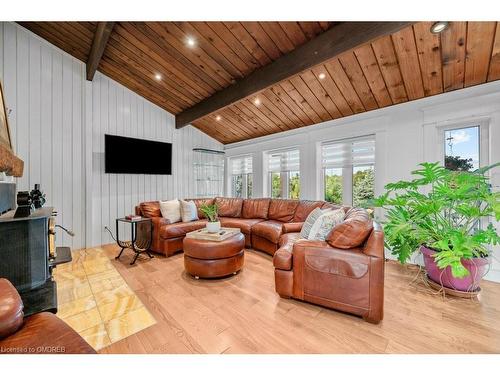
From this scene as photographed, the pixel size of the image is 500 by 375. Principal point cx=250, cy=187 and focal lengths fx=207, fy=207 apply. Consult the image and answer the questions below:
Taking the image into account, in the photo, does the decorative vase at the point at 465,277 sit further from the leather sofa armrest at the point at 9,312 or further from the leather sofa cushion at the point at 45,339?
the leather sofa armrest at the point at 9,312

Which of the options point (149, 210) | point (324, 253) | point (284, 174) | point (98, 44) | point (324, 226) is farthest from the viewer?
point (284, 174)

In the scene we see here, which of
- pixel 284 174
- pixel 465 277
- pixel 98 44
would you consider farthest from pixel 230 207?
pixel 465 277

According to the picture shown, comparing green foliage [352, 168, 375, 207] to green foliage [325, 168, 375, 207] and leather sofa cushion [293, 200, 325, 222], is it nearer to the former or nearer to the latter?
green foliage [325, 168, 375, 207]

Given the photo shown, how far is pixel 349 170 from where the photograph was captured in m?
3.79

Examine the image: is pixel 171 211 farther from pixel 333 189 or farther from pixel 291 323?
pixel 333 189

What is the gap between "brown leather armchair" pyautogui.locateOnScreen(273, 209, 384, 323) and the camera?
170 centimetres

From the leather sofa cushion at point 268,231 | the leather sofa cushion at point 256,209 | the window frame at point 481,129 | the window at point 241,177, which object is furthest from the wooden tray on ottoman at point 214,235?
the window frame at point 481,129

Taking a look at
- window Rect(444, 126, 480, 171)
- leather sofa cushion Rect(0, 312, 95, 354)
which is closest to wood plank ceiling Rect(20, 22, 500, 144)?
window Rect(444, 126, 480, 171)

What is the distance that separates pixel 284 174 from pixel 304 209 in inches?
50.8

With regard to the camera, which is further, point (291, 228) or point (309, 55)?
point (291, 228)

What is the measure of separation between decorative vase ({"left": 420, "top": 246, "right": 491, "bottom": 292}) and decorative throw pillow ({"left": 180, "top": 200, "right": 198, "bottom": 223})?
3.57 meters

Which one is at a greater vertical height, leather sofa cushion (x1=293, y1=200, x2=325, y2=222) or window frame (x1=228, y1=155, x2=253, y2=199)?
window frame (x1=228, y1=155, x2=253, y2=199)

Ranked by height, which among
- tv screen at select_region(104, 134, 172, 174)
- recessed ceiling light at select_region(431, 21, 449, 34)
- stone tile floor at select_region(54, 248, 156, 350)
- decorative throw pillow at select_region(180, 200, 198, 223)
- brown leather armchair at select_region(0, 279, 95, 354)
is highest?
recessed ceiling light at select_region(431, 21, 449, 34)
